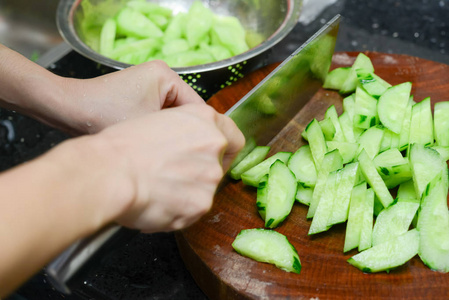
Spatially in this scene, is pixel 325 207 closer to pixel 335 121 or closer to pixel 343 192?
pixel 343 192

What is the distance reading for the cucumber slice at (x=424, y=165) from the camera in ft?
3.98

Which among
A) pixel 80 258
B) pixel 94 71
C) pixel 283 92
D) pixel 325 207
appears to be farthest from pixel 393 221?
pixel 94 71

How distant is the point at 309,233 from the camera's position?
46.2 inches

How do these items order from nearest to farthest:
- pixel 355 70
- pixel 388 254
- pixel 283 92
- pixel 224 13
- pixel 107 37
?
pixel 388 254 < pixel 283 92 < pixel 355 70 < pixel 107 37 < pixel 224 13

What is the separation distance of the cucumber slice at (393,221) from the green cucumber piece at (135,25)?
1184mm

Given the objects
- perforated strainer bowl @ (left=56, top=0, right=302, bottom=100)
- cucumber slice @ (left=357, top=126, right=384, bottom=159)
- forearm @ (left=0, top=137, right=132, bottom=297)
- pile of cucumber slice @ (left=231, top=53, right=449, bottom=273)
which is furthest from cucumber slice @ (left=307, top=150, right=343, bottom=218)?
forearm @ (left=0, top=137, right=132, bottom=297)

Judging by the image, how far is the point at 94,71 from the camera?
190 cm

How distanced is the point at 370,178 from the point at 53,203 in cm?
86

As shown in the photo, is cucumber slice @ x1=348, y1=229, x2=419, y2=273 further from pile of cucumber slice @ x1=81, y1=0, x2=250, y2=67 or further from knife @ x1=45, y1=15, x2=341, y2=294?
pile of cucumber slice @ x1=81, y1=0, x2=250, y2=67

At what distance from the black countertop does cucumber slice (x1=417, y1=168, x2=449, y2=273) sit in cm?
59

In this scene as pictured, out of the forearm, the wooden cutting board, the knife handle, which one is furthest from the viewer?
the wooden cutting board

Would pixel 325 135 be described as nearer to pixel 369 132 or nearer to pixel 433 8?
pixel 369 132

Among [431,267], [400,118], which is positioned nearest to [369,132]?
[400,118]

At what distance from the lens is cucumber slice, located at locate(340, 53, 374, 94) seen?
158 centimetres
